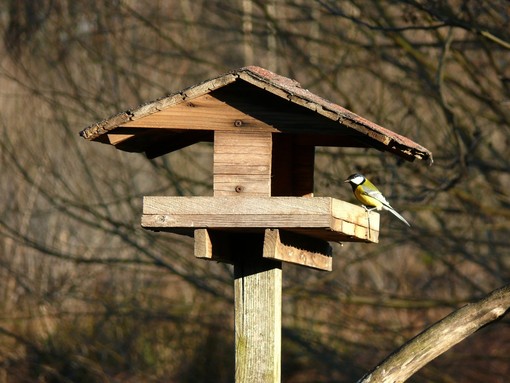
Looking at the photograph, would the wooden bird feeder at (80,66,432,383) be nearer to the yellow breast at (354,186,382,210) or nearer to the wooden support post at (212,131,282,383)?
the wooden support post at (212,131,282,383)

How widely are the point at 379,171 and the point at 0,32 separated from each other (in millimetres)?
5011

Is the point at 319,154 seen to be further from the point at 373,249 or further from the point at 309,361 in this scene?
the point at 309,361

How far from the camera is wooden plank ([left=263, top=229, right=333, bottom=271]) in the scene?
163 inches

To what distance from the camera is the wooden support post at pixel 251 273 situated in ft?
14.4

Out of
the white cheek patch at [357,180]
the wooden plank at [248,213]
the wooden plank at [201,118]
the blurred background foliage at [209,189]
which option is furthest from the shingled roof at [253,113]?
the blurred background foliage at [209,189]

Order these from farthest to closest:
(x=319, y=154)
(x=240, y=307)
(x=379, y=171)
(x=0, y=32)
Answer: (x=0, y=32) → (x=319, y=154) → (x=379, y=171) → (x=240, y=307)

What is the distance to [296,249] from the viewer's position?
14.6 ft

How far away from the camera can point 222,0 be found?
10.5 meters

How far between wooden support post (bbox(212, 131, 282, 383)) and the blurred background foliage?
15.4 ft

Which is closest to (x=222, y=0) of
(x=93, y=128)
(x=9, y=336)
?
(x=9, y=336)

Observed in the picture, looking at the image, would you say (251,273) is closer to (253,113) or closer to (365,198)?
(253,113)

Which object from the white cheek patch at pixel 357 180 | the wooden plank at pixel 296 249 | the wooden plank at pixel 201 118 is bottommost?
the wooden plank at pixel 296 249

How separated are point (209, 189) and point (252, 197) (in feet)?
20.2

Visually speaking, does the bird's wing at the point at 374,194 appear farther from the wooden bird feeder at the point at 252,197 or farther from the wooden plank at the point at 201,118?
the wooden plank at the point at 201,118
